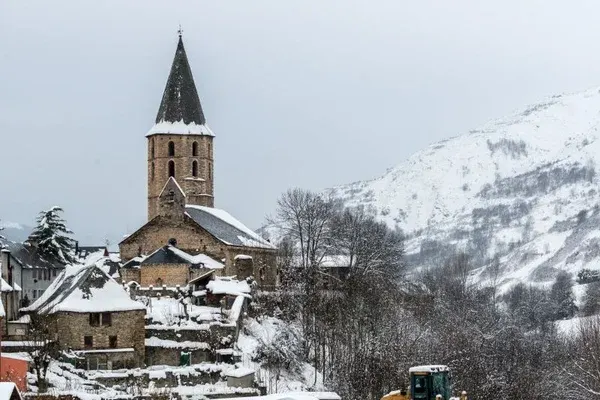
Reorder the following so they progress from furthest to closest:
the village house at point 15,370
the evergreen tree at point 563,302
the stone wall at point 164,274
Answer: the evergreen tree at point 563,302
the stone wall at point 164,274
the village house at point 15,370

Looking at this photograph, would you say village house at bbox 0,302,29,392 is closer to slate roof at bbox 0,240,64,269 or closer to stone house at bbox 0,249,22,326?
stone house at bbox 0,249,22,326

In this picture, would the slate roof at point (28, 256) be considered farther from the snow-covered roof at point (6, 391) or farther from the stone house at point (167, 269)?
the snow-covered roof at point (6, 391)

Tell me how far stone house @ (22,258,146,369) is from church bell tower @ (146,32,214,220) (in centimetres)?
2960

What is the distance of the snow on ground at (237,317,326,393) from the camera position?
6100 cm

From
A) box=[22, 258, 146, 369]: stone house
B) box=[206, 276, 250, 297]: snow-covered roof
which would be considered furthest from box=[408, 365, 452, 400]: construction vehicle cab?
box=[206, 276, 250, 297]: snow-covered roof

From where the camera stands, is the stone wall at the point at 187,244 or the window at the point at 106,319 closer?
the window at the point at 106,319

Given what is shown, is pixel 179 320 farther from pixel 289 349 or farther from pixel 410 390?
pixel 410 390

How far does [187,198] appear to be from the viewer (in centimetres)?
9075

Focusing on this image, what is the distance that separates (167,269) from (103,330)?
15.8 metres

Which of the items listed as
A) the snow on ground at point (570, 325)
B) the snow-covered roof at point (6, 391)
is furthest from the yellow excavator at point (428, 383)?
the snow on ground at point (570, 325)

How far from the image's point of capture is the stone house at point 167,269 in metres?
75.0

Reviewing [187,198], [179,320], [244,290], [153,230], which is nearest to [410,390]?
[179,320]

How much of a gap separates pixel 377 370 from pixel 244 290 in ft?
36.8

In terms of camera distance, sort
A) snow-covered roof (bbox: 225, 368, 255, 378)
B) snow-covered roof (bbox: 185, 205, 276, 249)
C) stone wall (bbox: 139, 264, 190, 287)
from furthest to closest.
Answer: snow-covered roof (bbox: 185, 205, 276, 249)
stone wall (bbox: 139, 264, 190, 287)
snow-covered roof (bbox: 225, 368, 255, 378)
